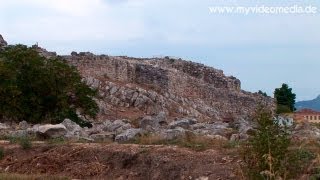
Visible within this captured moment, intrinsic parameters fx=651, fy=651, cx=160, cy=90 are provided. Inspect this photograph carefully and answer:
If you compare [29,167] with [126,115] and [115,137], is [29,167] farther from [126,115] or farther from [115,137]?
[126,115]

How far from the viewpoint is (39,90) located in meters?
24.2

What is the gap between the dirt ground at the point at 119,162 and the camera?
470 inches

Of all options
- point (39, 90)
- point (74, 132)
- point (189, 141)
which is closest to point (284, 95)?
point (39, 90)

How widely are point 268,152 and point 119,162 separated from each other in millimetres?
5098

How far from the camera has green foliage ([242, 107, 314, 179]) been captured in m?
8.42

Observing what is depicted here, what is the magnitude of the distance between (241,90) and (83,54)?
52.1ft

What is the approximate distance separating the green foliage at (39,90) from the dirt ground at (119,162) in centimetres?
888

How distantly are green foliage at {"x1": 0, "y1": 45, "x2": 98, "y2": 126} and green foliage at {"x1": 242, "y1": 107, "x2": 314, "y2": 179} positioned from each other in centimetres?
1490

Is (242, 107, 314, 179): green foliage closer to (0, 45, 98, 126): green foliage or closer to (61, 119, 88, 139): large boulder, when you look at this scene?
(61, 119, 88, 139): large boulder

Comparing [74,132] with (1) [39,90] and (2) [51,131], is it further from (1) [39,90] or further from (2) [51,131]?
(1) [39,90]

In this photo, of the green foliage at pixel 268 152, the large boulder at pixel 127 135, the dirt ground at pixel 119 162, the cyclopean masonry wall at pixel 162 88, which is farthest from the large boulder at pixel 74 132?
the cyclopean masonry wall at pixel 162 88

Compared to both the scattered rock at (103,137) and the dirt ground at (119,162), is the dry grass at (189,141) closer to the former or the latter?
the dirt ground at (119,162)

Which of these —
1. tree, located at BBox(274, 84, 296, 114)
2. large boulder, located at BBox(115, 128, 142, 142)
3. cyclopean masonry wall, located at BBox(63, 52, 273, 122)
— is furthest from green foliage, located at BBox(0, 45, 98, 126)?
tree, located at BBox(274, 84, 296, 114)

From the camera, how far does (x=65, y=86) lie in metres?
24.5
